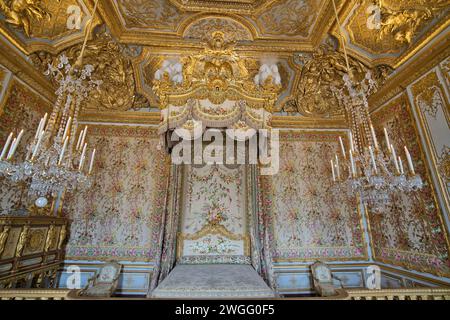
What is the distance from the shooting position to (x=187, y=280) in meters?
2.66

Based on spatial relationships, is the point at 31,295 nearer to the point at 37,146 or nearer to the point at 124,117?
the point at 37,146

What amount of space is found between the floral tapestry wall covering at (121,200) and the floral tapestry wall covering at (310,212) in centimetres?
275

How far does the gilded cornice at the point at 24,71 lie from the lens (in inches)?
114

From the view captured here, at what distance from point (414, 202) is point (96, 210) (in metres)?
6.04

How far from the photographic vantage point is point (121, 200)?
14.2ft

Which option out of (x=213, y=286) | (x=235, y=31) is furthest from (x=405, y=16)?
(x=213, y=286)

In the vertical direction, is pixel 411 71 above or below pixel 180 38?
below

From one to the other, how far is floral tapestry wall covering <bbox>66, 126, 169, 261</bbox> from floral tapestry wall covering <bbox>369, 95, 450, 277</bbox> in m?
4.62

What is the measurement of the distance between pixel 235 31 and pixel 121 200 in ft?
13.7

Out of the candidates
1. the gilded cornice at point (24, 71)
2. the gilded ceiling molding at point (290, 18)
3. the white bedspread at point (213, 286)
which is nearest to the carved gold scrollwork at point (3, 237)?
the white bedspread at point (213, 286)
